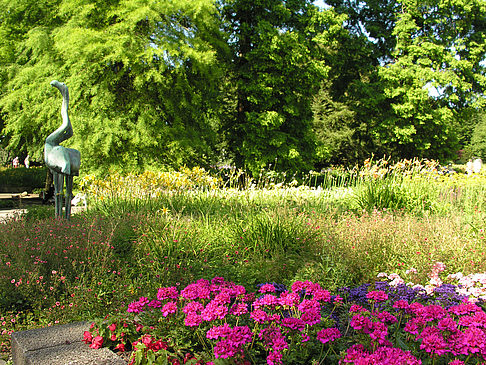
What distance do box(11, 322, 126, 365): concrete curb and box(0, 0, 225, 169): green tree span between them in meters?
9.43

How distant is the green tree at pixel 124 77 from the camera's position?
39.4ft

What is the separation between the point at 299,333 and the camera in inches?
94.5

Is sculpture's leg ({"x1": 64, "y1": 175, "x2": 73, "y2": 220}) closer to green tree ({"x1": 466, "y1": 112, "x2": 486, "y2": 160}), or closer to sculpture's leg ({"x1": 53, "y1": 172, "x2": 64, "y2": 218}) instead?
sculpture's leg ({"x1": 53, "y1": 172, "x2": 64, "y2": 218})

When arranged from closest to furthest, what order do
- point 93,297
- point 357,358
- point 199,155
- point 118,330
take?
point 357,358 < point 118,330 < point 93,297 < point 199,155

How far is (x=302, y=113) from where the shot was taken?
17328 millimetres

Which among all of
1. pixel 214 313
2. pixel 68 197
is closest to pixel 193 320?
pixel 214 313

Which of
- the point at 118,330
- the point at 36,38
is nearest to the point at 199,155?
the point at 36,38

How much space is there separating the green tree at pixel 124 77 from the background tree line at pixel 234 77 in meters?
0.04

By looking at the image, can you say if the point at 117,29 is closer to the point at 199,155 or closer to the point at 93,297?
the point at 199,155

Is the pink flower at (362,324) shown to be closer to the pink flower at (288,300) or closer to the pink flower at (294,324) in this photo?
the pink flower at (294,324)

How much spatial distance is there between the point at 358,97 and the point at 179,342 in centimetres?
1930

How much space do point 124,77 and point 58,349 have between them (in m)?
12.8

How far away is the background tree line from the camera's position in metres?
12.4

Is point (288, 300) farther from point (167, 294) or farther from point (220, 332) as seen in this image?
point (167, 294)
